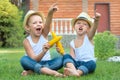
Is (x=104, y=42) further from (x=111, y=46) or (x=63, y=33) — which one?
(x=63, y=33)

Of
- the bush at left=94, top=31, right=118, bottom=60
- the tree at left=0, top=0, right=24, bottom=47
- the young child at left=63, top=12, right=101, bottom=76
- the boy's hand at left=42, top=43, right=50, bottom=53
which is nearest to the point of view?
the boy's hand at left=42, top=43, right=50, bottom=53

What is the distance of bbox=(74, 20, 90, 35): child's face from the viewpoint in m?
6.88

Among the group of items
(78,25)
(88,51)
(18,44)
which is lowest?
(18,44)

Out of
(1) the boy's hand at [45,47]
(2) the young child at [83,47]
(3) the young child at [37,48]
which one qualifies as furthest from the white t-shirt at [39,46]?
(1) the boy's hand at [45,47]

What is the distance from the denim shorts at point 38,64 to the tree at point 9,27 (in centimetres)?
1293

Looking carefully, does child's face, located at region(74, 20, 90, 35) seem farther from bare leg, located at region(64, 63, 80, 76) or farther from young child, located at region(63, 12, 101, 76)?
bare leg, located at region(64, 63, 80, 76)

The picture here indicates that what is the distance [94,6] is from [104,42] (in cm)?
1161

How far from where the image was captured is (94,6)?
74.0 ft

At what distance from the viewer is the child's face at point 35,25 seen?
22.4ft

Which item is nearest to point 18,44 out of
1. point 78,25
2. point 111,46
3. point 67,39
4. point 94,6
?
point 67,39

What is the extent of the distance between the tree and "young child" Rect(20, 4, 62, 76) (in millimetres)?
12751

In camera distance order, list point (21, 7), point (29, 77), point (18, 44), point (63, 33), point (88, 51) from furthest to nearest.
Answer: point (21, 7) → point (63, 33) → point (18, 44) → point (88, 51) → point (29, 77)

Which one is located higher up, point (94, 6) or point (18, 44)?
point (94, 6)

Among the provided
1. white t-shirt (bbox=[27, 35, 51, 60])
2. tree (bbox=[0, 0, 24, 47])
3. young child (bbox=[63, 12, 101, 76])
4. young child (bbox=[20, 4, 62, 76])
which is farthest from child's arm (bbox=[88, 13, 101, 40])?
tree (bbox=[0, 0, 24, 47])
